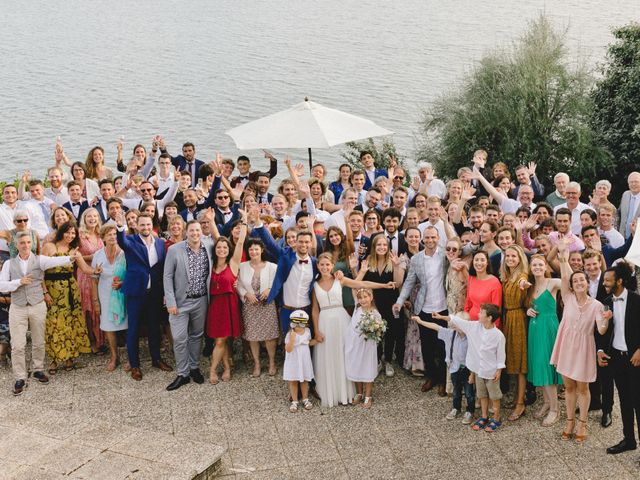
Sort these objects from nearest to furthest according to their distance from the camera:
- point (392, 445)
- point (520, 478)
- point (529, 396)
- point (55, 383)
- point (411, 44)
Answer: point (520, 478)
point (392, 445)
point (529, 396)
point (55, 383)
point (411, 44)

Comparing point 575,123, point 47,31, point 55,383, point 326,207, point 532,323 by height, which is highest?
point 47,31

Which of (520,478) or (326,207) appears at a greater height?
(326,207)

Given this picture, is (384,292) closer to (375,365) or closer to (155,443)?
(375,365)

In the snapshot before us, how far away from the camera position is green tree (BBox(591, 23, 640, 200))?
17000 mm

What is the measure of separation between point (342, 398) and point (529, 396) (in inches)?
77.5

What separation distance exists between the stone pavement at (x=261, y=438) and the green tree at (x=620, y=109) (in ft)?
34.8

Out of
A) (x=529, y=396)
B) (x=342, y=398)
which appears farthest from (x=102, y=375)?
(x=529, y=396)

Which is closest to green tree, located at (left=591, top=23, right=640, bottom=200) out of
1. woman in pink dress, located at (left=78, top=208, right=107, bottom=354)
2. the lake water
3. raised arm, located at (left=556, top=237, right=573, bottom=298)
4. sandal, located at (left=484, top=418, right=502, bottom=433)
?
the lake water

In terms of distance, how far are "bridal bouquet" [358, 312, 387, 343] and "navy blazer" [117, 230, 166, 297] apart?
2.45 m

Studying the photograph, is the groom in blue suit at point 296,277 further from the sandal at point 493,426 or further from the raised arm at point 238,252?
the sandal at point 493,426

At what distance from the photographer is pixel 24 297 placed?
8.68 metres

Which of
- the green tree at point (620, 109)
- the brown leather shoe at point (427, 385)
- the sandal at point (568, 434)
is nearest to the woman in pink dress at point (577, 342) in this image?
the sandal at point (568, 434)

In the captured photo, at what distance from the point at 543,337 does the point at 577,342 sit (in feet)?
1.62

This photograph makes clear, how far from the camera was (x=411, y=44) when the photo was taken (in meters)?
43.6
